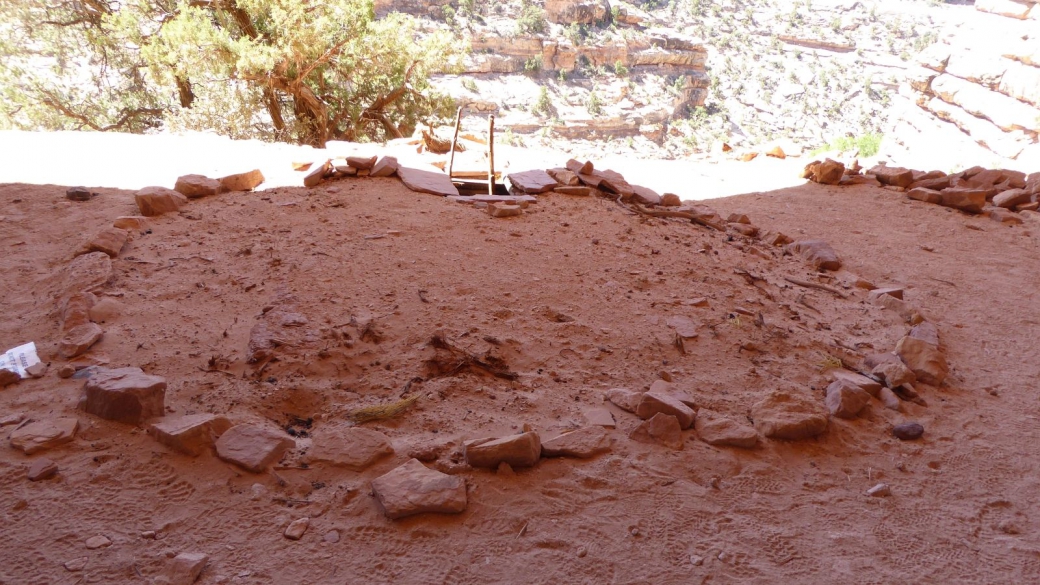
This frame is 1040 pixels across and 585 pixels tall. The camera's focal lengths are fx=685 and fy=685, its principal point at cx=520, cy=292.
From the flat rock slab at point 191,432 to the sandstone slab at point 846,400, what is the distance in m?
2.23

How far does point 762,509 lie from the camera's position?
2.06 metres

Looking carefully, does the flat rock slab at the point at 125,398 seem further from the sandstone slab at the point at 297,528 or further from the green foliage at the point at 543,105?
the green foliage at the point at 543,105

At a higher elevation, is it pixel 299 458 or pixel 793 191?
pixel 299 458

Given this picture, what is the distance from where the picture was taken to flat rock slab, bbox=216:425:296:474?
6.72 ft

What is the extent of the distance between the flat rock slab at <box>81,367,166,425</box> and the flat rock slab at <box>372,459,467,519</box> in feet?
2.74

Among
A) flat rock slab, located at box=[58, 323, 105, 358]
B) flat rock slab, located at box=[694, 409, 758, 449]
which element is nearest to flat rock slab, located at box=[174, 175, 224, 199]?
flat rock slab, located at box=[58, 323, 105, 358]

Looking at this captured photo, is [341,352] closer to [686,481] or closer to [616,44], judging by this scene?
[686,481]

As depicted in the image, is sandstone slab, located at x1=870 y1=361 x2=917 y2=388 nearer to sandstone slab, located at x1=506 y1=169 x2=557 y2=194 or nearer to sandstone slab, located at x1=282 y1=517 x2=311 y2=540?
sandstone slab, located at x1=282 y1=517 x2=311 y2=540

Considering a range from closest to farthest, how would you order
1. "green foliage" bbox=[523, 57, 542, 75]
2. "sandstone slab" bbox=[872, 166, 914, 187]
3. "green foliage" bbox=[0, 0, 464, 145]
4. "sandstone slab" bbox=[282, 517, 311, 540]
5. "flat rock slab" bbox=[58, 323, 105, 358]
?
1. "sandstone slab" bbox=[282, 517, 311, 540]
2. "flat rock slab" bbox=[58, 323, 105, 358]
3. "sandstone slab" bbox=[872, 166, 914, 187]
4. "green foliage" bbox=[0, 0, 464, 145]
5. "green foliage" bbox=[523, 57, 542, 75]

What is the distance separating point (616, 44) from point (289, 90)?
33357 millimetres

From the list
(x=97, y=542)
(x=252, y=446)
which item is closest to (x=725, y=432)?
(x=252, y=446)

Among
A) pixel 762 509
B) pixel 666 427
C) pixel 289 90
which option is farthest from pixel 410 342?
pixel 289 90

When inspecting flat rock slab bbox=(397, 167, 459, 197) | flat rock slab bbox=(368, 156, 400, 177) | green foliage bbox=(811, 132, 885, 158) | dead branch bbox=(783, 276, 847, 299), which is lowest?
green foliage bbox=(811, 132, 885, 158)

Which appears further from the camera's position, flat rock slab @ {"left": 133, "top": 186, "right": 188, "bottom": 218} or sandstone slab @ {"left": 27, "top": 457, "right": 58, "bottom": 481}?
flat rock slab @ {"left": 133, "top": 186, "right": 188, "bottom": 218}
